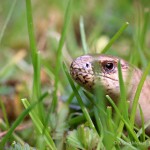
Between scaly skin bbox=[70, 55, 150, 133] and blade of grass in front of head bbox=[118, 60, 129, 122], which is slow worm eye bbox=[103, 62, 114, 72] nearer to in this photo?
scaly skin bbox=[70, 55, 150, 133]

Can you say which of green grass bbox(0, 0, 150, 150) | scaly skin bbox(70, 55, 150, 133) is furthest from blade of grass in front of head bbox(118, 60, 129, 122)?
scaly skin bbox(70, 55, 150, 133)

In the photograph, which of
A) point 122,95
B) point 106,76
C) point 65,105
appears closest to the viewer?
point 122,95

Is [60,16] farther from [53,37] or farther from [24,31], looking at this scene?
[53,37]

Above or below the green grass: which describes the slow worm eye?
above

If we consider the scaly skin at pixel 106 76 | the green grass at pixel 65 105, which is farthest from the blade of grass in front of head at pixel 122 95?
the scaly skin at pixel 106 76

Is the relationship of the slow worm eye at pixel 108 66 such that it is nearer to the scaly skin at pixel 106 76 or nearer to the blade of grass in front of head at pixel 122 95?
the scaly skin at pixel 106 76

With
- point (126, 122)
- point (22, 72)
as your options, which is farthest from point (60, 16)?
point (126, 122)

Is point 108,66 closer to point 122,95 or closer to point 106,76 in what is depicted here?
point 106,76

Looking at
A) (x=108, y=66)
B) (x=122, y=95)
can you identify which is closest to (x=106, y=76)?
(x=108, y=66)
